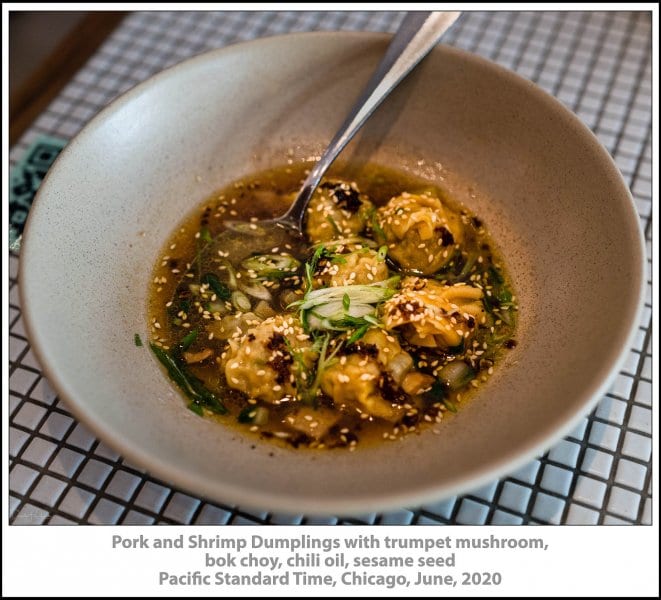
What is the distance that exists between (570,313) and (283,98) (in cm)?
141

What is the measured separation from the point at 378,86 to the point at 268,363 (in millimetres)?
1163

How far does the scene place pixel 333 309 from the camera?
7.14 ft

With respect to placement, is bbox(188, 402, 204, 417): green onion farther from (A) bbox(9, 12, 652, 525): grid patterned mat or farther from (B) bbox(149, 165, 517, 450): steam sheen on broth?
(A) bbox(9, 12, 652, 525): grid patterned mat

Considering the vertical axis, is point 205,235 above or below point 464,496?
above

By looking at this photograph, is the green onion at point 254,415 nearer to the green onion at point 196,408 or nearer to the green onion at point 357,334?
the green onion at point 196,408

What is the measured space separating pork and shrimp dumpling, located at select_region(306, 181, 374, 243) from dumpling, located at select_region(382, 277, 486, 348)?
0.39 metres

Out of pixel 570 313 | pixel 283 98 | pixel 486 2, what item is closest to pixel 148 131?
pixel 283 98

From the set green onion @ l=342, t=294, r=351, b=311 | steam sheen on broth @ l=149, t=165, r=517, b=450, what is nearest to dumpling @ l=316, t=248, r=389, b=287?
steam sheen on broth @ l=149, t=165, r=517, b=450

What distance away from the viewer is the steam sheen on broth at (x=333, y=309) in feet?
6.53

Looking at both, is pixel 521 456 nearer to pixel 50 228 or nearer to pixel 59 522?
pixel 59 522

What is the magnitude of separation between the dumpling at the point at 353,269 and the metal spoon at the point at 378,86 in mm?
→ 300

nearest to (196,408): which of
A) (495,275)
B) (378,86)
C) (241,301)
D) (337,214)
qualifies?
(241,301)

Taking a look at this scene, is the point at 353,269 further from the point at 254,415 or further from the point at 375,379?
the point at 254,415

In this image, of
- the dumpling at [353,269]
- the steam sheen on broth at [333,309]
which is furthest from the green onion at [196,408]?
the dumpling at [353,269]
